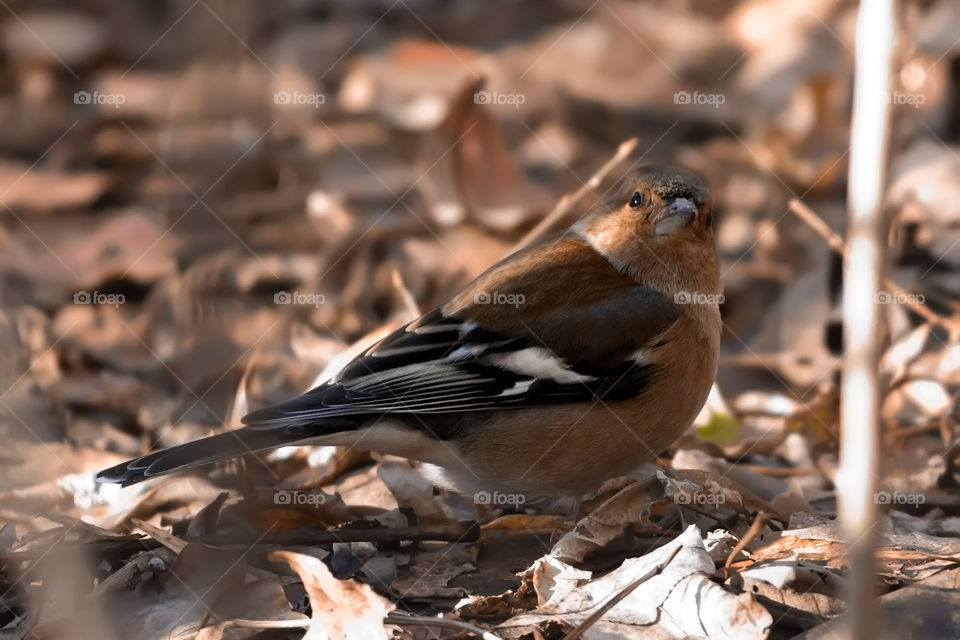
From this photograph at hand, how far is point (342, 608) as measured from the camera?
128 inches

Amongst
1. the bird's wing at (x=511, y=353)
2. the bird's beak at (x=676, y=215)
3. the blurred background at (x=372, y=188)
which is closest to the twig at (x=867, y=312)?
the bird's wing at (x=511, y=353)

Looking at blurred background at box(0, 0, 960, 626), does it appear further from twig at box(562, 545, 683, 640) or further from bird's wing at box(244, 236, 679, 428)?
twig at box(562, 545, 683, 640)

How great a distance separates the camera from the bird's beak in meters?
4.61

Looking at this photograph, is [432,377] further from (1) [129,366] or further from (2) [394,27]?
(2) [394,27]

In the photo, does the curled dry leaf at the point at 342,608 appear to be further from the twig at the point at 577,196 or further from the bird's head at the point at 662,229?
the twig at the point at 577,196

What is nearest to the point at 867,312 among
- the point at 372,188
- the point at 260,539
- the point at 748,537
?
the point at 748,537

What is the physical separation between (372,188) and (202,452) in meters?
3.82

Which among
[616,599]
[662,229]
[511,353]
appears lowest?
[616,599]

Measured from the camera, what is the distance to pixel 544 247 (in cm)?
484

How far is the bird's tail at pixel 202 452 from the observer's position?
383cm

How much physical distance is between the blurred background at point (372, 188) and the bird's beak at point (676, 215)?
0.98 meters

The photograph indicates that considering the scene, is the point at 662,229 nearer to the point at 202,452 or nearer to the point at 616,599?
the point at 616,599

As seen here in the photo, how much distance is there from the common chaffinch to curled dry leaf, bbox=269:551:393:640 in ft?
2.45

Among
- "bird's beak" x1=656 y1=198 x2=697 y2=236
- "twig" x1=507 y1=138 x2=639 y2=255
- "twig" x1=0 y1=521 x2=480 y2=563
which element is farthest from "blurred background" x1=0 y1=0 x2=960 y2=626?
"bird's beak" x1=656 y1=198 x2=697 y2=236
